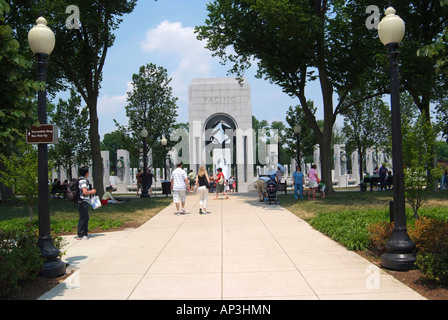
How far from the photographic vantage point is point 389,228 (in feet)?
24.2

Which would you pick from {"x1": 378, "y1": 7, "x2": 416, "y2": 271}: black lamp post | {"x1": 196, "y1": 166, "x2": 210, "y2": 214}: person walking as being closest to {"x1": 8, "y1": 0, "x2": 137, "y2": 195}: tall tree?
{"x1": 196, "y1": 166, "x2": 210, "y2": 214}: person walking

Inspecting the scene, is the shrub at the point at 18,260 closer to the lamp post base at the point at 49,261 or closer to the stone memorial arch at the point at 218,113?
the lamp post base at the point at 49,261

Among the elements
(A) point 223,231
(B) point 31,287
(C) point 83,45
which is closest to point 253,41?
(C) point 83,45

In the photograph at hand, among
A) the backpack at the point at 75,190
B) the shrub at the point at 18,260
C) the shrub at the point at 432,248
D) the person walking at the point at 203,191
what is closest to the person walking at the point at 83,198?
the backpack at the point at 75,190

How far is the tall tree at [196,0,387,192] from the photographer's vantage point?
1747 centimetres

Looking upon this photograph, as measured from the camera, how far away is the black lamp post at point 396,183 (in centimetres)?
625

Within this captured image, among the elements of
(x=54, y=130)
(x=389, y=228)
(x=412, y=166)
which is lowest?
(x=389, y=228)

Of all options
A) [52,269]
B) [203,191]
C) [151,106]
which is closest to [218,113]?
[151,106]

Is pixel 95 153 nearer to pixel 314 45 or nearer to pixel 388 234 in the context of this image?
pixel 314 45

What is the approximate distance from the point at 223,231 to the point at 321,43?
12075 millimetres

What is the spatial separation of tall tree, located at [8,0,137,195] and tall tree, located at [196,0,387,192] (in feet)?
15.8

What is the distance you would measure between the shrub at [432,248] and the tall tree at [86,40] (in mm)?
15518

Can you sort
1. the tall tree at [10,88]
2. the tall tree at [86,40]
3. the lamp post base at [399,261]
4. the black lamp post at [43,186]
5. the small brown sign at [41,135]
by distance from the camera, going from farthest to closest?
the tall tree at [86,40], the small brown sign at [41,135], the black lamp post at [43,186], the lamp post base at [399,261], the tall tree at [10,88]
